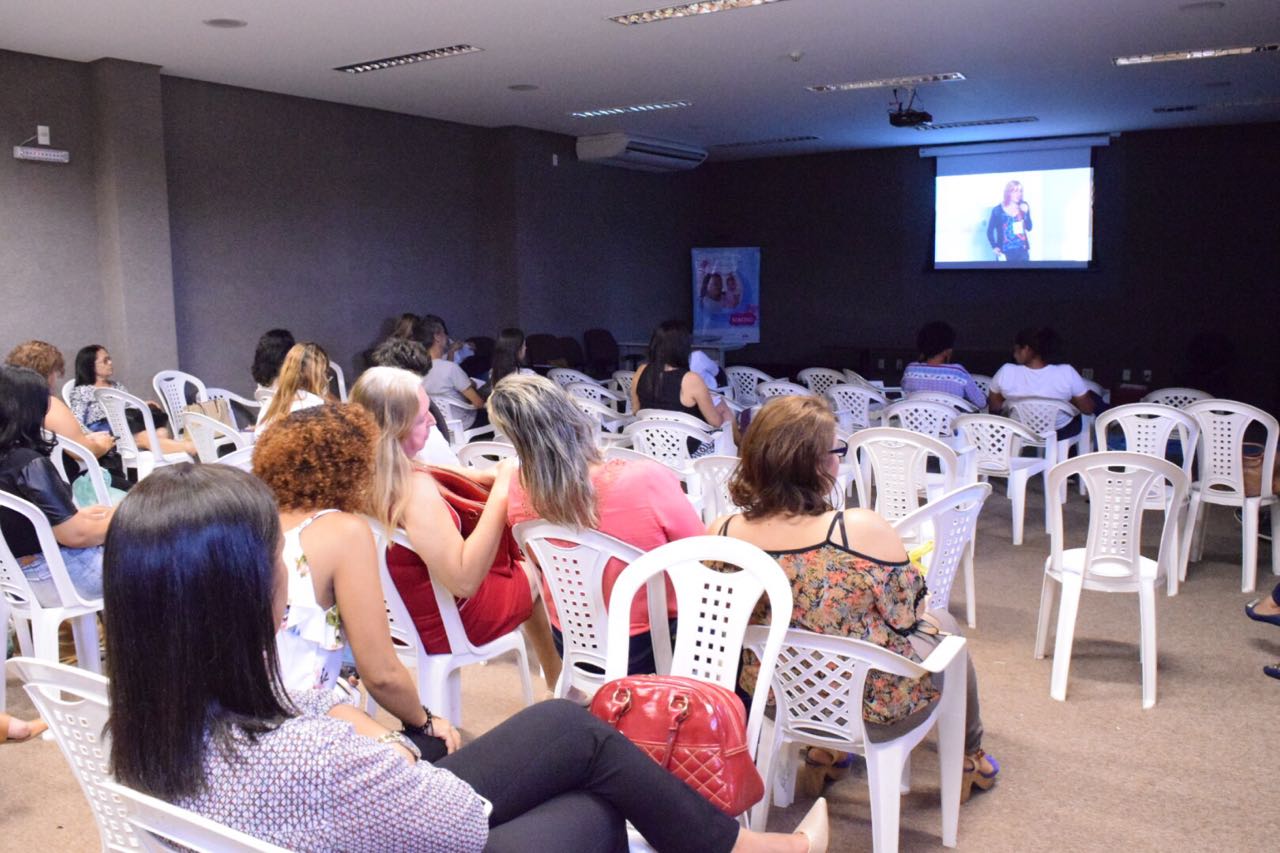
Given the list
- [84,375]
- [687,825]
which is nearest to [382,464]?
[687,825]

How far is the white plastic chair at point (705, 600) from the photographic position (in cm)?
232

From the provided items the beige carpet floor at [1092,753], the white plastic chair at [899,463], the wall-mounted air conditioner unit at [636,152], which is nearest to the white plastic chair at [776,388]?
the white plastic chair at [899,463]

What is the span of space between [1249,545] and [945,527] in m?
2.64

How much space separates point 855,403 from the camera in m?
6.86

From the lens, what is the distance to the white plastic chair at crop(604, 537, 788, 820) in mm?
2316

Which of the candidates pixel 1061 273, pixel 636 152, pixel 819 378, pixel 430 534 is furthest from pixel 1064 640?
pixel 1061 273

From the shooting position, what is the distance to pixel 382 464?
277 cm

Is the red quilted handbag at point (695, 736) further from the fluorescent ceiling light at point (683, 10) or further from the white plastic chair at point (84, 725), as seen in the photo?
the fluorescent ceiling light at point (683, 10)

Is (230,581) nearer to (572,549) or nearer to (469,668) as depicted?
(572,549)

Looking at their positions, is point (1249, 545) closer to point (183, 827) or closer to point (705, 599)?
point (705, 599)

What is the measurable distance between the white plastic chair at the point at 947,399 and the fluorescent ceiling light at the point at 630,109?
4.12m

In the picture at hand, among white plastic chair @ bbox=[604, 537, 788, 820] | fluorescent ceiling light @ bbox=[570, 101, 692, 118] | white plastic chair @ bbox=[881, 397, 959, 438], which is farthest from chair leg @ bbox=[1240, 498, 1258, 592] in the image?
fluorescent ceiling light @ bbox=[570, 101, 692, 118]

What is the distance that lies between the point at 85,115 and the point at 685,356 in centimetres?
474

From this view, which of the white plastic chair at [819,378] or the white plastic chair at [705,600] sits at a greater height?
the white plastic chair at [819,378]
